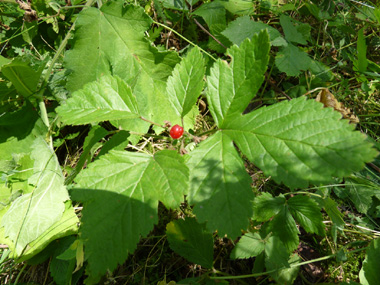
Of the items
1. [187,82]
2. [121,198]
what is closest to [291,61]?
[187,82]

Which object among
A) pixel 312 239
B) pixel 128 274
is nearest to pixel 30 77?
pixel 128 274

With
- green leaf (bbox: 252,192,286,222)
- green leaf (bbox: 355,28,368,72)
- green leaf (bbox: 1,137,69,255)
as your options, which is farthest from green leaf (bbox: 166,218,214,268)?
green leaf (bbox: 355,28,368,72)

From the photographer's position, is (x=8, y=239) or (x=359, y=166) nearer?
(x=359, y=166)

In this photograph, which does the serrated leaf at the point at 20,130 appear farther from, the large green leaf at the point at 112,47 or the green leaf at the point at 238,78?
the green leaf at the point at 238,78

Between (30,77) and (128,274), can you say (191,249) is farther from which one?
(30,77)

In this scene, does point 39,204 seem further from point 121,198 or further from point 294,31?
point 294,31

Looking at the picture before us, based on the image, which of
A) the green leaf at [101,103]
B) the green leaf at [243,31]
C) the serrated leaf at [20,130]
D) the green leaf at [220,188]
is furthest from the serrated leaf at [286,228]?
the serrated leaf at [20,130]
